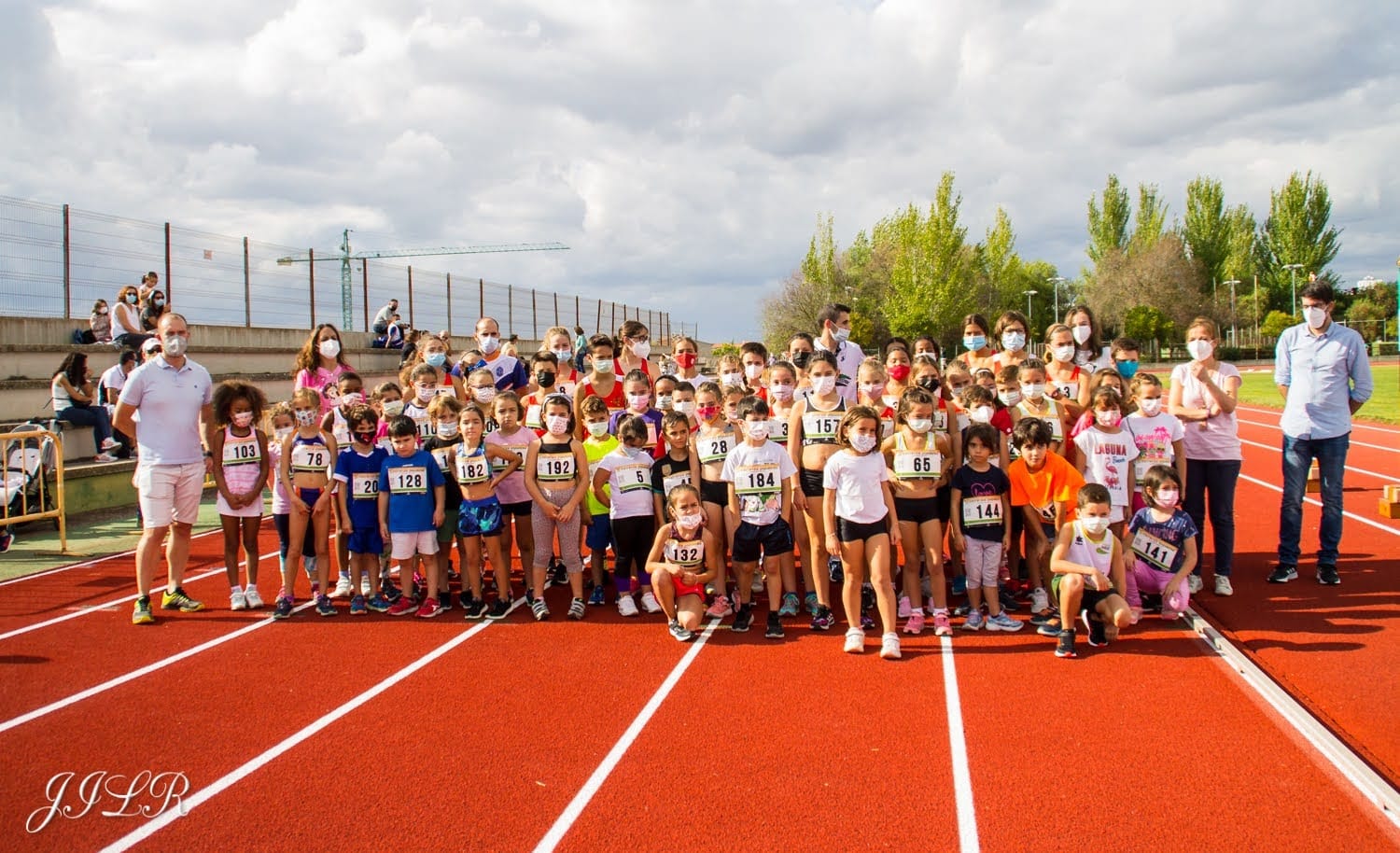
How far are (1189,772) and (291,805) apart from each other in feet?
13.2

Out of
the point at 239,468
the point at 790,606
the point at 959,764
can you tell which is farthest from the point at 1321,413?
the point at 239,468

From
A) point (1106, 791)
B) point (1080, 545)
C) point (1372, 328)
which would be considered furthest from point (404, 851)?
point (1372, 328)

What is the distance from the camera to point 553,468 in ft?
21.9

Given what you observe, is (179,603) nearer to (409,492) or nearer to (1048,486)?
(409,492)

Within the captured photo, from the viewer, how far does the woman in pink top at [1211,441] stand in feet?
21.8

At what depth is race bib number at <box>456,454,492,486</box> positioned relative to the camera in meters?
6.58

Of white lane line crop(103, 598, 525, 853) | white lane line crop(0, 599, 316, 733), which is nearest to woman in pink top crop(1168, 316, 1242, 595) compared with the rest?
white lane line crop(103, 598, 525, 853)

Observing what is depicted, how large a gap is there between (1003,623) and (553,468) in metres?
3.48

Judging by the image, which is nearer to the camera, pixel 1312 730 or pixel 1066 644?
pixel 1312 730

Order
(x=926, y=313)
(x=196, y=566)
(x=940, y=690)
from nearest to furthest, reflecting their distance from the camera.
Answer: (x=940, y=690), (x=196, y=566), (x=926, y=313)

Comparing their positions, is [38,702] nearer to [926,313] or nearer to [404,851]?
[404,851]

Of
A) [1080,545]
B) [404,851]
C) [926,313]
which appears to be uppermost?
[926,313]

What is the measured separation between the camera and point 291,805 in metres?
3.78

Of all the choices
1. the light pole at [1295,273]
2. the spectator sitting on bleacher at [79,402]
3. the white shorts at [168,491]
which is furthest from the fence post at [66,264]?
the light pole at [1295,273]
